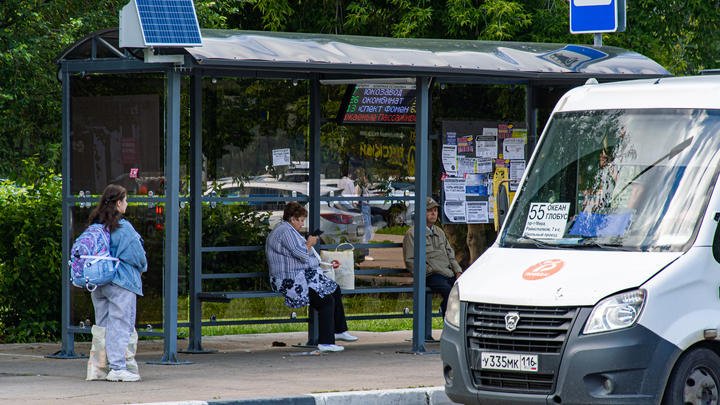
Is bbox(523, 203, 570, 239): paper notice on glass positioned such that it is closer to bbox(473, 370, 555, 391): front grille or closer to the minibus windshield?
the minibus windshield

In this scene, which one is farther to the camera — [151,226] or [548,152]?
[151,226]

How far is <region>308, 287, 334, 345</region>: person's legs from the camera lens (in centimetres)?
1002

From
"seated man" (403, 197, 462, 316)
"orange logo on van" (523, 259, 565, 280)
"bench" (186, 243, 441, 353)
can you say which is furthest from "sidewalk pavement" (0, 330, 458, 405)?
"orange logo on van" (523, 259, 565, 280)

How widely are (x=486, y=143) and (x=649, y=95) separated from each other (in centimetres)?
472

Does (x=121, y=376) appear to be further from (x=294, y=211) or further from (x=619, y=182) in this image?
(x=619, y=182)

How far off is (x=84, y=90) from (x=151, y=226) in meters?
1.46

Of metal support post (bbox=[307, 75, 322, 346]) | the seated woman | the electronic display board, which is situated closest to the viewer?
the seated woman

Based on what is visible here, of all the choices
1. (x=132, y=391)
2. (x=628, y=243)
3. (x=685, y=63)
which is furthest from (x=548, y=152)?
(x=685, y=63)

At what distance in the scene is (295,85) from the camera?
10602mm

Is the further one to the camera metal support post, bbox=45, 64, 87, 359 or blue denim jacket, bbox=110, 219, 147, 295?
metal support post, bbox=45, 64, 87, 359

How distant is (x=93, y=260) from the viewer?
7.96m

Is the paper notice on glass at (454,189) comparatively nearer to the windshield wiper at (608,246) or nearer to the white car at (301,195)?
the white car at (301,195)

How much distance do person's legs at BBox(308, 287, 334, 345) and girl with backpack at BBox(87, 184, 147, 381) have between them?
2.41 m

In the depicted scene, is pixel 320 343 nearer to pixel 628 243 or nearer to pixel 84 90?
pixel 84 90
